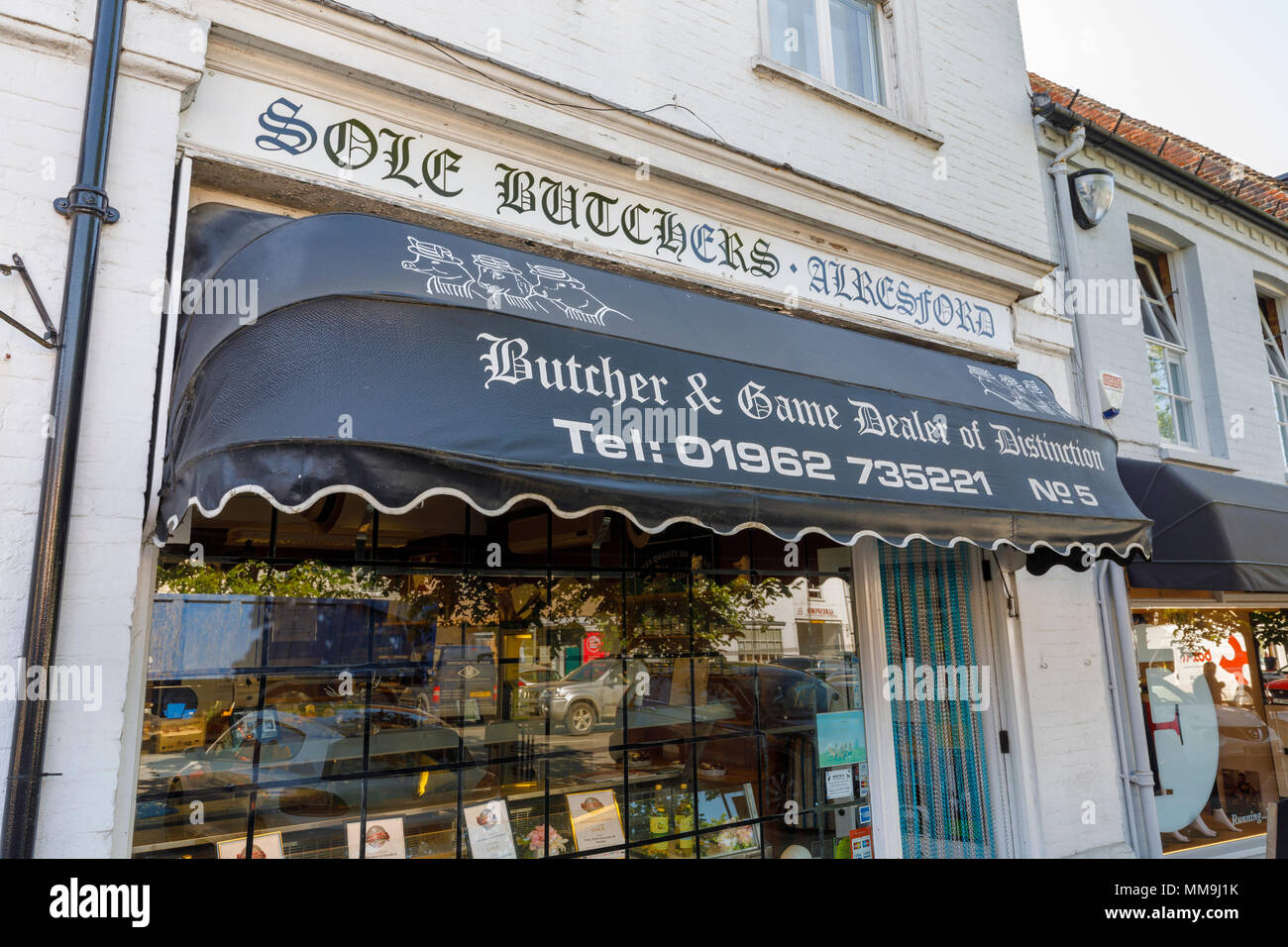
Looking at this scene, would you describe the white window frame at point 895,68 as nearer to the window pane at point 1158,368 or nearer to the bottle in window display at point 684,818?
→ the window pane at point 1158,368

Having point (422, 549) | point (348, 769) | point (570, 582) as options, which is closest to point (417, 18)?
point (422, 549)

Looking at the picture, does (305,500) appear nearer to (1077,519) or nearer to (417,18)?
(417,18)

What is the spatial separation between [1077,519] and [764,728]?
2172mm

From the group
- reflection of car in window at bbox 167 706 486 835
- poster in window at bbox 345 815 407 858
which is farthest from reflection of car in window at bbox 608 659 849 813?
poster in window at bbox 345 815 407 858

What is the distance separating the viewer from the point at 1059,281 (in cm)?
668

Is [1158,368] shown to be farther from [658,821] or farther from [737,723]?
[658,821]

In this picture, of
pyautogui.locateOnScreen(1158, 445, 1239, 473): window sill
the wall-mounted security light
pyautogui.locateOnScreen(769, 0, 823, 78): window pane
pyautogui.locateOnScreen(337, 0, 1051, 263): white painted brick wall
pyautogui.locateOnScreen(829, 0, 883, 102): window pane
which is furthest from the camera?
pyautogui.locateOnScreen(1158, 445, 1239, 473): window sill

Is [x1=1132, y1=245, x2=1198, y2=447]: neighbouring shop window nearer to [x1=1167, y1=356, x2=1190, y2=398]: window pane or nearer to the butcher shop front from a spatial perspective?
[x1=1167, y1=356, x2=1190, y2=398]: window pane

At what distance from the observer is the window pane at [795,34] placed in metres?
5.68

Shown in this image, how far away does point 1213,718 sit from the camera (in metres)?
7.09

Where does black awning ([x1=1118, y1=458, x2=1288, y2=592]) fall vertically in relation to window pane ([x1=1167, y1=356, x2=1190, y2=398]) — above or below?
below

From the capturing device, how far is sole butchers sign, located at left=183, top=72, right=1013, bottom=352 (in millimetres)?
3584

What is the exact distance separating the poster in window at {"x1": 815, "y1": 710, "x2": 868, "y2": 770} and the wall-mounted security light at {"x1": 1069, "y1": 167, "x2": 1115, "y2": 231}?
4534mm

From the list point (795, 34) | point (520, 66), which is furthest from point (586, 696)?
point (795, 34)
